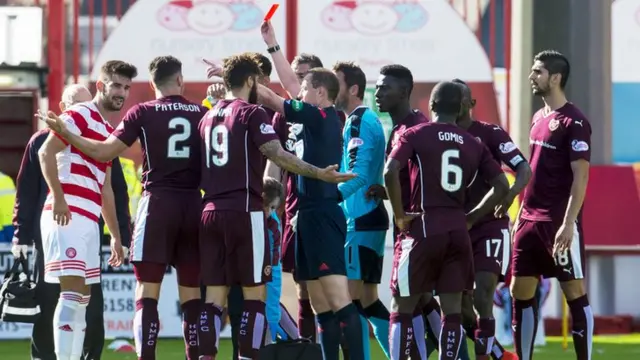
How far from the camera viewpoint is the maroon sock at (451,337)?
26.4 feet

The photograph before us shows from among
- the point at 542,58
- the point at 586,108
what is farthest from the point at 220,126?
the point at 586,108

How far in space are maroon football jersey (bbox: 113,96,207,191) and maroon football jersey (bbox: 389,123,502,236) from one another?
1203 mm

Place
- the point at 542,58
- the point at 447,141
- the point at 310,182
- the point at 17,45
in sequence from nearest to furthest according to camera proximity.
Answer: the point at 447,141 < the point at 310,182 < the point at 542,58 < the point at 17,45

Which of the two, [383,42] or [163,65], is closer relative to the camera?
[163,65]

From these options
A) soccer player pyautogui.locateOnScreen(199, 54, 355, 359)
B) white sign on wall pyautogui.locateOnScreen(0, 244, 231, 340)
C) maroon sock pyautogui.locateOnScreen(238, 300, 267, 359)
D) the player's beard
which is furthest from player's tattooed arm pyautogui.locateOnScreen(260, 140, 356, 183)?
white sign on wall pyautogui.locateOnScreen(0, 244, 231, 340)

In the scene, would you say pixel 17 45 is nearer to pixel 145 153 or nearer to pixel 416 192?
pixel 145 153

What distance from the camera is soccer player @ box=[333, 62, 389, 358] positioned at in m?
8.70

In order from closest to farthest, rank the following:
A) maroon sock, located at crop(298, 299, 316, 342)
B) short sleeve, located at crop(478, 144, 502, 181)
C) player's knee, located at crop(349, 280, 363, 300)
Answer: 1. short sleeve, located at crop(478, 144, 502, 181)
2. player's knee, located at crop(349, 280, 363, 300)
3. maroon sock, located at crop(298, 299, 316, 342)

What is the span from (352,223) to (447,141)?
1.24m

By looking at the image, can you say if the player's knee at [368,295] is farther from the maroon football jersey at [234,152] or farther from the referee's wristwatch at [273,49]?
the referee's wristwatch at [273,49]

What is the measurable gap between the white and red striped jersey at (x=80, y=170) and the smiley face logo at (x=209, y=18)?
159 inches

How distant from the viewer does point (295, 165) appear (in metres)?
7.99

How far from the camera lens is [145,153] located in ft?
27.2

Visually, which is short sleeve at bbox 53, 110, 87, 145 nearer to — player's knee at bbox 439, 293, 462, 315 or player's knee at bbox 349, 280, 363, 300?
player's knee at bbox 349, 280, 363, 300
